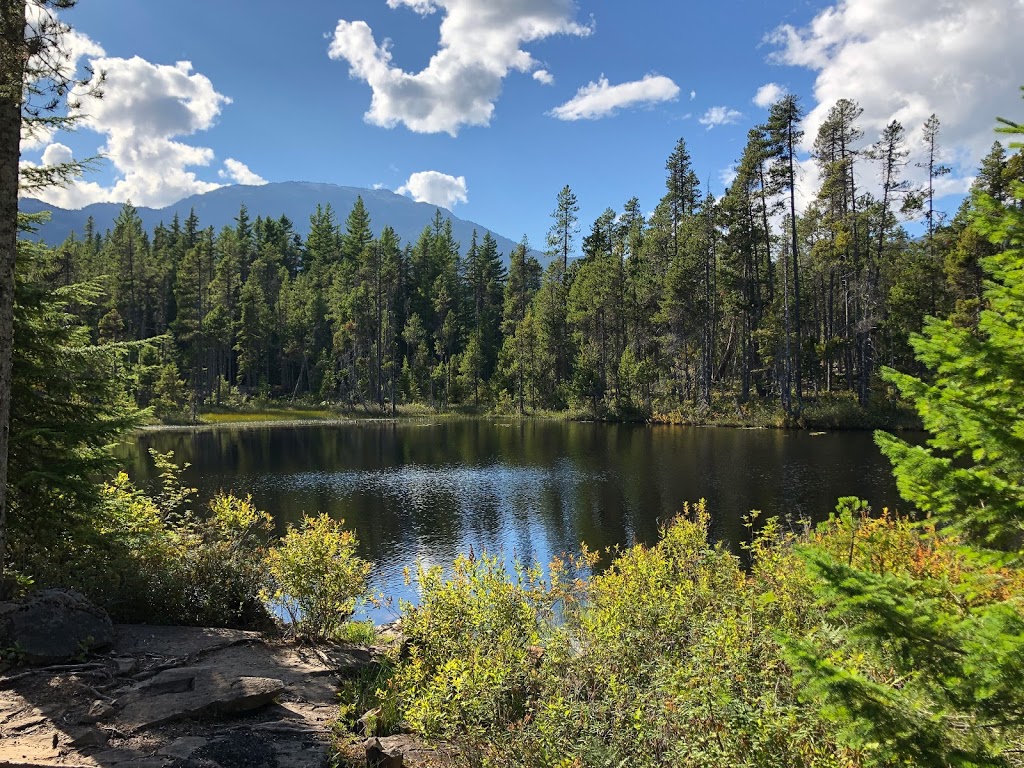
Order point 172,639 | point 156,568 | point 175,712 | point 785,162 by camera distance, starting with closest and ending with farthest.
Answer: point 175,712 → point 172,639 → point 156,568 → point 785,162

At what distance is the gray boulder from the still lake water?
4055 millimetres

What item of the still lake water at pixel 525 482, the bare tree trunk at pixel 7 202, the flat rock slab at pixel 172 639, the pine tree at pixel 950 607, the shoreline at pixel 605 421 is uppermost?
the bare tree trunk at pixel 7 202

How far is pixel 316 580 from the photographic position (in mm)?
8711

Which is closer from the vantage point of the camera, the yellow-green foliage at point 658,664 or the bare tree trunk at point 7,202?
the yellow-green foliage at point 658,664

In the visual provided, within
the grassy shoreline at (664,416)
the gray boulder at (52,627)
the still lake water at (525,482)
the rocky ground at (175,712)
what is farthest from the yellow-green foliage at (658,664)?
the grassy shoreline at (664,416)

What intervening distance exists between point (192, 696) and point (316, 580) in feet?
7.96

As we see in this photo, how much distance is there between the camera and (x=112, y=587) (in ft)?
28.8

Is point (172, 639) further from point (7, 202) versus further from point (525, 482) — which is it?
point (525, 482)

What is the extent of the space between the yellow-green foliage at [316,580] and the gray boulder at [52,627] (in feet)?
7.11

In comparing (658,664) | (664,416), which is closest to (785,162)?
(664,416)

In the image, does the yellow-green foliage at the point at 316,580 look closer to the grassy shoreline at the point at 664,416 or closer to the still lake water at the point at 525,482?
the still lake water at the point at 525,482

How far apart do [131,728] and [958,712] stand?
22.7 ft

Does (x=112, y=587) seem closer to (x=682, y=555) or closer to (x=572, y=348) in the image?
(x=682, y=555)

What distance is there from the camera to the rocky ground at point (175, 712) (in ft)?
17.5
